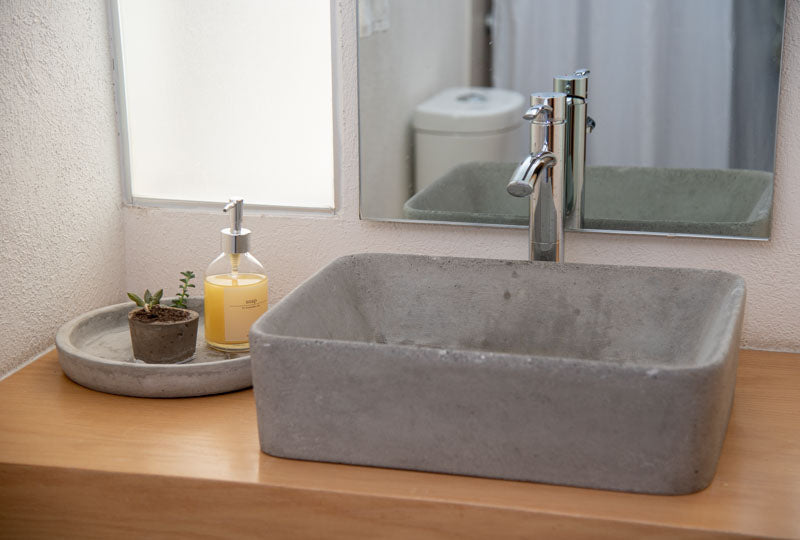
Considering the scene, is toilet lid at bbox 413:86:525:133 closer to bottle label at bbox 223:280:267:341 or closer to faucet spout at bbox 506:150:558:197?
faucet spout at bbox 506:150:558:197

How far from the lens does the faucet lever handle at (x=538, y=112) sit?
105 centimetres

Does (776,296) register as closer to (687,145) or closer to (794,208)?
(794,208)

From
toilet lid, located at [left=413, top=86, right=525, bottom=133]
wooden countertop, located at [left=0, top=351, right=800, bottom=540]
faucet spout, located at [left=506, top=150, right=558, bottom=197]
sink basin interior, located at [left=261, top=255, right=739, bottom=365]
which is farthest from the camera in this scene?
toilet lid, located at [left=413, top=86, right=525, bottom=133]

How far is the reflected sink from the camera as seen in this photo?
113 cm

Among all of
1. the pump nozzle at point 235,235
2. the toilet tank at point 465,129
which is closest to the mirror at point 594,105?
the toilet tank at point 465,129

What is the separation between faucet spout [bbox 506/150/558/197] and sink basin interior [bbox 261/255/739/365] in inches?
5.0

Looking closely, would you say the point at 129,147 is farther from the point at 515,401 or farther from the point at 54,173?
the point at 515,401

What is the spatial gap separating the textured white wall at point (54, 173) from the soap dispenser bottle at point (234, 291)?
22cm

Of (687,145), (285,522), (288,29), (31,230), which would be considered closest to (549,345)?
(687,145)

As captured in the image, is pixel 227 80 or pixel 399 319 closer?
pixel 399 319

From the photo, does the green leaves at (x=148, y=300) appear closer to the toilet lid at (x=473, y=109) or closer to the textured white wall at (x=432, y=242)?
the textured white wall at (x=432, y=242)

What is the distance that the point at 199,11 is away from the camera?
1.27 m

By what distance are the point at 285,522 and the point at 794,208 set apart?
0.73 meters

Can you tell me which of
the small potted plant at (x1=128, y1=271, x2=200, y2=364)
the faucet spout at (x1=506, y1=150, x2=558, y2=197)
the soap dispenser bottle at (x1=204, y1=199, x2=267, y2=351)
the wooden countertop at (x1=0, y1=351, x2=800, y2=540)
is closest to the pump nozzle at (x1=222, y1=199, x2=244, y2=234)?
the soap dispenser bottle at (x1=204, y1=199, x2=267, y2=351)
